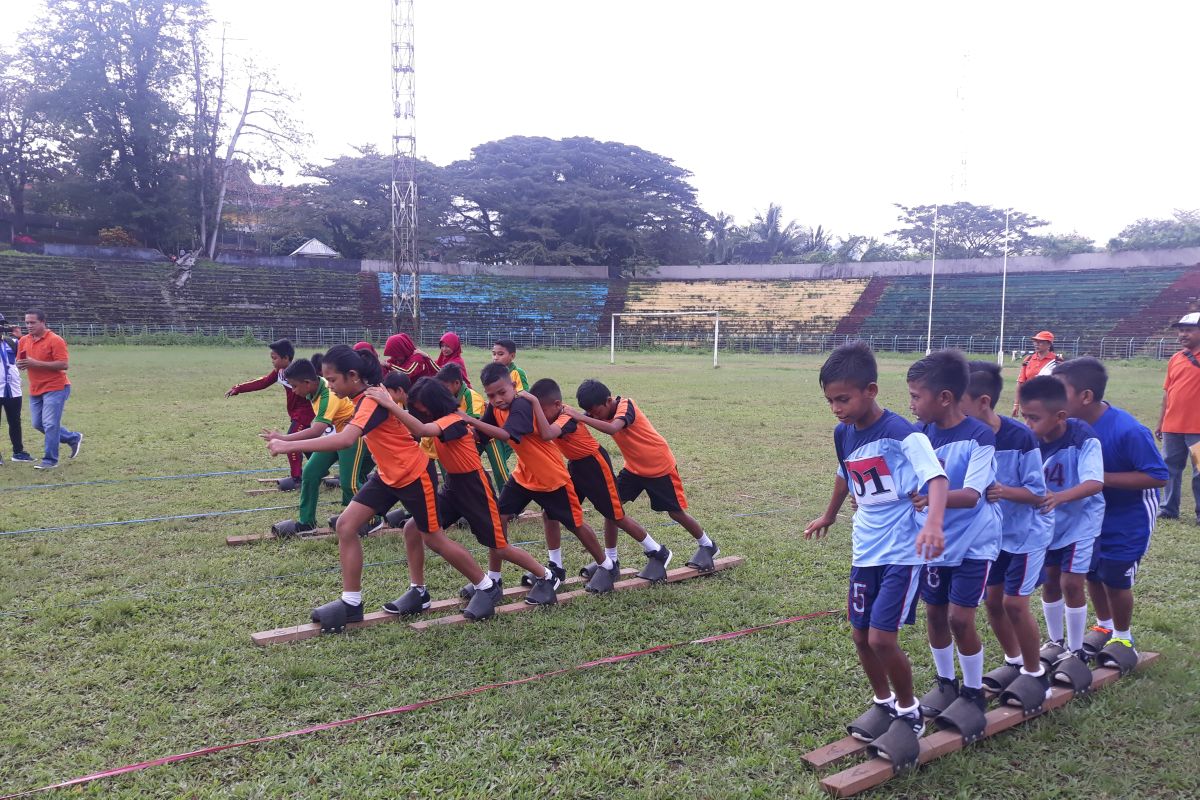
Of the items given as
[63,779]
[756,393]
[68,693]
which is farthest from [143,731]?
[756,393]

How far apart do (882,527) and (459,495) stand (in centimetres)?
283

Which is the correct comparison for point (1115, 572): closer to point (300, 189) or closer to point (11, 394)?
point (11, 394)

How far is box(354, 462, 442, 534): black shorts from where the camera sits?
16.2ft

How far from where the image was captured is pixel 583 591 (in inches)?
219

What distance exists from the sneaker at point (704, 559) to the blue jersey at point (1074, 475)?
7.99 feet

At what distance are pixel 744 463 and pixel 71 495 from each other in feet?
25.5

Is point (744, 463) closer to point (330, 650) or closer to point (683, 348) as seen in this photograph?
point (330, 650)

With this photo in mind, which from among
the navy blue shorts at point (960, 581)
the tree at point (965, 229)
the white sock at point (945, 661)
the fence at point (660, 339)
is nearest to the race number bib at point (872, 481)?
the navy blue shorts at point (960, 581)

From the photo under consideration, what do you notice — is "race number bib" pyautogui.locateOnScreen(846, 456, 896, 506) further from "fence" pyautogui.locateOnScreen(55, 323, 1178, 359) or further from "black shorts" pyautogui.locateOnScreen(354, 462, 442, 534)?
"fence" pyautogui.locateOnScreen(55, 323, 1178, 359)

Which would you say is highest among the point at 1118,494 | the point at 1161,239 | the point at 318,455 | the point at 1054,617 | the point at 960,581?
the point at 1161,239

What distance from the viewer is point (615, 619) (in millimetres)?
5047

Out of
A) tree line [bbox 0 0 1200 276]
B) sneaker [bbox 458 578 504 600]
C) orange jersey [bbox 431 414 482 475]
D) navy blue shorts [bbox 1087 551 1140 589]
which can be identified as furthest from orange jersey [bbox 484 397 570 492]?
tree line [bbox 0 0 1200 276]

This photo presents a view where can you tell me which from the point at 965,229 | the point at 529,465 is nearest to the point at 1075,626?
the point at 529,465

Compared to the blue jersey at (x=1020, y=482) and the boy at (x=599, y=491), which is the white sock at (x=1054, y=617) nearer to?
the blue jersey at (x=1020, y=482)
